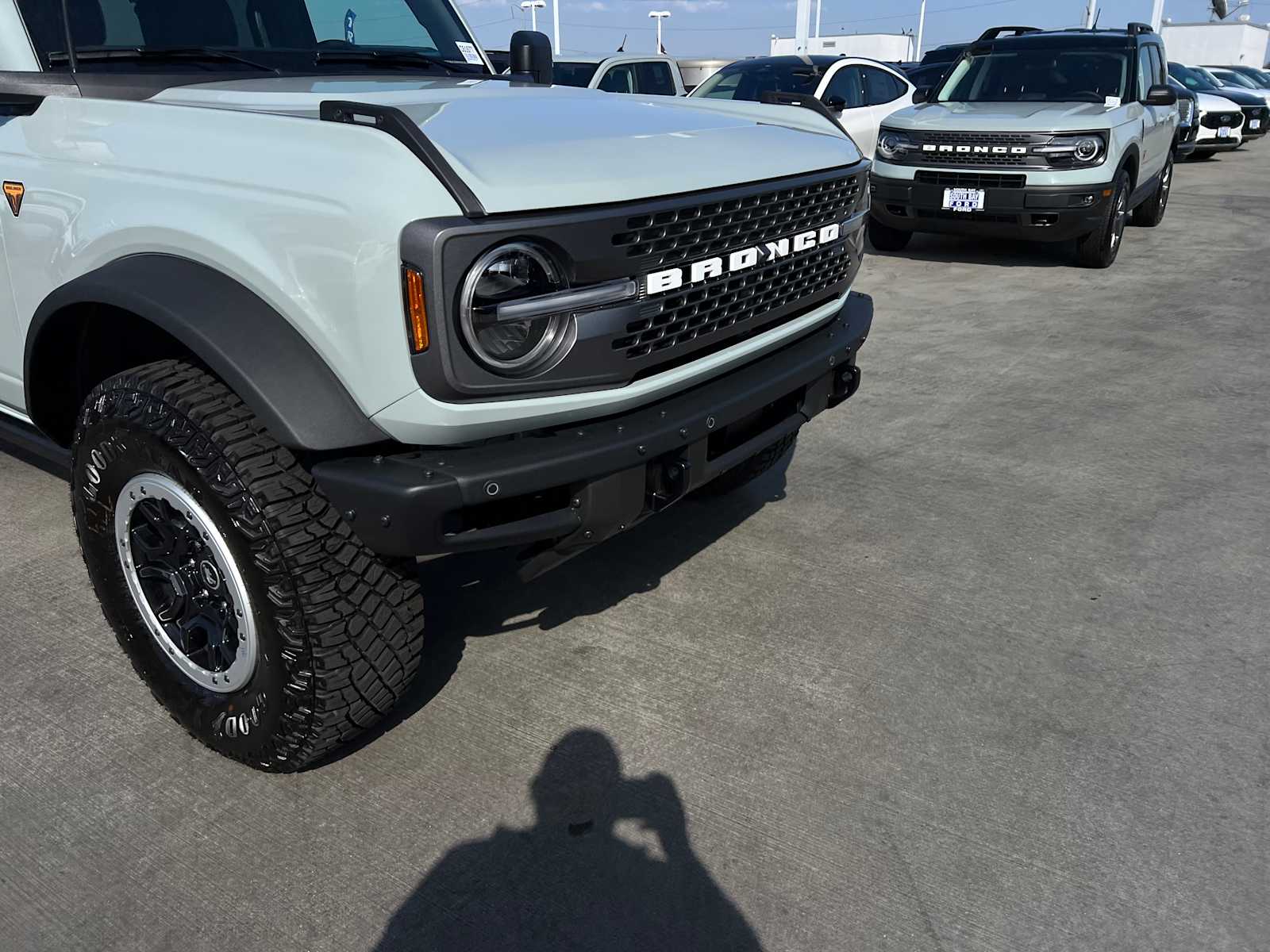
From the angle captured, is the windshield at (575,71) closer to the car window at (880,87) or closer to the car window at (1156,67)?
the car window at (880,87)

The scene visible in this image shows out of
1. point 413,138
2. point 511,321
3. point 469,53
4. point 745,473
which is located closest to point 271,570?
point 511,321

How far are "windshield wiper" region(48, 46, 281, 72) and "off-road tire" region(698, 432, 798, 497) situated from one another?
205cm

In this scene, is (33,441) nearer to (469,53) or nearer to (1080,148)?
(469,53)

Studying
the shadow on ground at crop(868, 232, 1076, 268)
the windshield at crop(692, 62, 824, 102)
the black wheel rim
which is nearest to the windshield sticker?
the black wheel rim

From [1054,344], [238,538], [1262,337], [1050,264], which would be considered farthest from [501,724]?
[1050,264]

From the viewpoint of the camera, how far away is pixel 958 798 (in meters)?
2.45

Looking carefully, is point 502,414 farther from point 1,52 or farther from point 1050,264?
point 1050,264

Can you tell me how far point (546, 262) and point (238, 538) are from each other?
0.90 m

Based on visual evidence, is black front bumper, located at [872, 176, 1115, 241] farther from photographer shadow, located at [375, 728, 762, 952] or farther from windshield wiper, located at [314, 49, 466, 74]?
photographer shadow, located at [375, 728, 762, 952]

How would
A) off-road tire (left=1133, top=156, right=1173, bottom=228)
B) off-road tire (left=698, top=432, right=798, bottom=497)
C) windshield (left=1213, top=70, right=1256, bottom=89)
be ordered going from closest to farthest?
off-road tire (left=698, top=432, right=798, bottom=497), off-road tire (left=1133, top=156, right=1173, bottom=228), windshield (left=1213, top=70, right=1256, bottom=89)

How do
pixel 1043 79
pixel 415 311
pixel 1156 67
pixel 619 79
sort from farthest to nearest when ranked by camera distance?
pixel 619 79 < pixel 1156 67 < pixel 1043 79 < pixel 415 311

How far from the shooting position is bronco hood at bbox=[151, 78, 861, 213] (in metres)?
2.10

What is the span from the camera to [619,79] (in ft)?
36.1

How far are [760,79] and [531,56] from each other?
726 centimetres
